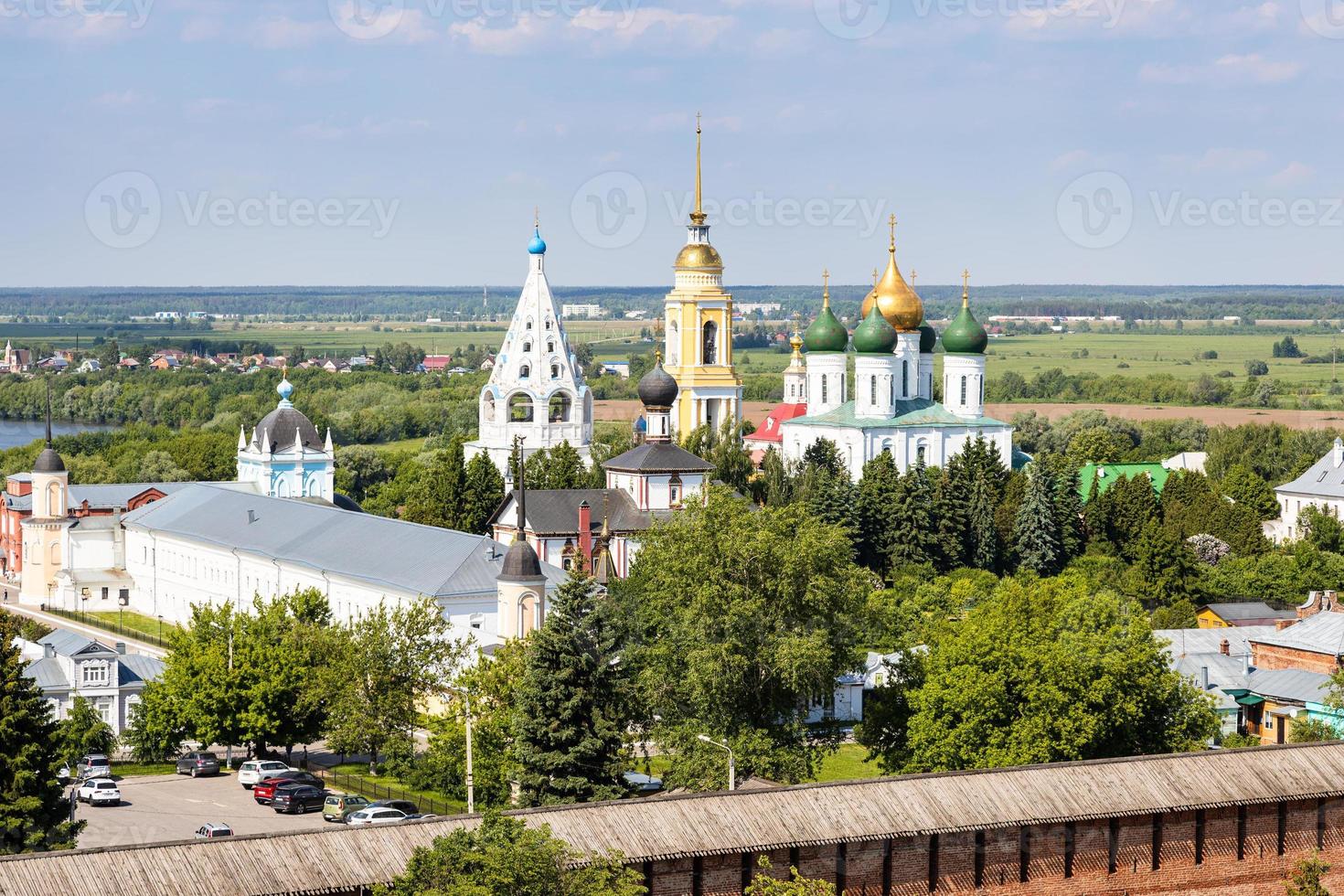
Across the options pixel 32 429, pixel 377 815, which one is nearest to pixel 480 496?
pixel 377 815

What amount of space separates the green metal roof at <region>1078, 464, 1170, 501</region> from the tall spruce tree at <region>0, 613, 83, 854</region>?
41094mm

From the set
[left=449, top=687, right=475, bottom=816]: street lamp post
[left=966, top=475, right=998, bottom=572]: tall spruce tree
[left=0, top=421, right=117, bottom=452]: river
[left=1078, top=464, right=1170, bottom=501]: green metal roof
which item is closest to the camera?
→ [left=449, top=687, right=475, bottom=816]: street lamp post

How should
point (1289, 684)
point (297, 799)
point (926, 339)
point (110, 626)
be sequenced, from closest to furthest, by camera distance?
point (297, 799) < point (1289, 684) < point (110, 626) < point (926, 339)

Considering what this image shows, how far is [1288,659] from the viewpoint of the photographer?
35219 mm

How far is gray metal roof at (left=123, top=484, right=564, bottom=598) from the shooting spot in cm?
3981

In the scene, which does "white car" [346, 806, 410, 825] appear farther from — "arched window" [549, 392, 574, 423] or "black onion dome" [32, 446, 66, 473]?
"arched window" [549, 392, 574, 423]

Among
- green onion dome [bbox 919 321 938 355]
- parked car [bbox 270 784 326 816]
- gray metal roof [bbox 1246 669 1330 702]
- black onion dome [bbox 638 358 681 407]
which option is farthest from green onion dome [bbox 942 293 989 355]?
parked car [bbox 270 784 326 816]

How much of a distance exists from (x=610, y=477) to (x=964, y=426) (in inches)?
613

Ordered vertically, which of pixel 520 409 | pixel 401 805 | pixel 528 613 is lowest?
pixel 401 805

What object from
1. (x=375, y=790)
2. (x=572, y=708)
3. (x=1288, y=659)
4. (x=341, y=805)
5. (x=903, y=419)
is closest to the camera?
(x=572, y=708)

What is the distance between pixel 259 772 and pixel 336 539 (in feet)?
48.7

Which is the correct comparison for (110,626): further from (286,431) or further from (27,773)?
(27,773)

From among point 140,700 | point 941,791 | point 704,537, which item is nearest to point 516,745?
point 704,537

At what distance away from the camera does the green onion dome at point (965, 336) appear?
61.8 meters
